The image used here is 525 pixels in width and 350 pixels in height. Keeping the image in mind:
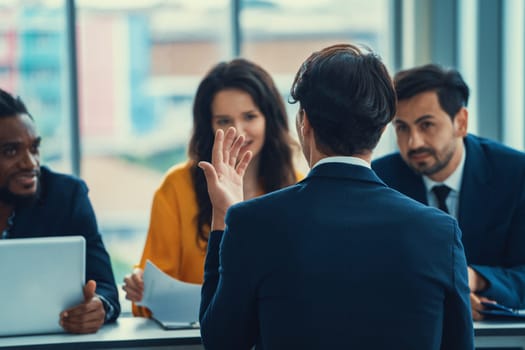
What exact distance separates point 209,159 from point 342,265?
5.06 feet

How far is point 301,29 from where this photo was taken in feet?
14.6

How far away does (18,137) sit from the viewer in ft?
8.87

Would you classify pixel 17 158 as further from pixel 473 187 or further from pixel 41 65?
pixel 41 65

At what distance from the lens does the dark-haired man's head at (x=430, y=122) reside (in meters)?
2.87

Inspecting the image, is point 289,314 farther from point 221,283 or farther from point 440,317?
point 440,317

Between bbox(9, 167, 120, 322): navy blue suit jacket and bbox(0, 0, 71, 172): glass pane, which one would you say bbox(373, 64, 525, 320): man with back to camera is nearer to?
bbox(9, 167, 120, 322): navy blue suit jacket

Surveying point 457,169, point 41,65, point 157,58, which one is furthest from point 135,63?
point 457,169

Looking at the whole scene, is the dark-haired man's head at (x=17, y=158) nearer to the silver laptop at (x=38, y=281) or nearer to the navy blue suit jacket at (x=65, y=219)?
the navy blue suit jacket at (x=65, y=219)

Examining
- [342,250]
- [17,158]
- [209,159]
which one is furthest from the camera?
[209,159]

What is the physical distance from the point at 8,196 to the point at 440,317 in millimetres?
1672

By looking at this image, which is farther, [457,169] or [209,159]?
[209,159]

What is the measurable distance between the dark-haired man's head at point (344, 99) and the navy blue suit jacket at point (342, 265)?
6 cm

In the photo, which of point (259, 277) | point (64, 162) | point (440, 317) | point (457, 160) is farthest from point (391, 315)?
point (64, 162)

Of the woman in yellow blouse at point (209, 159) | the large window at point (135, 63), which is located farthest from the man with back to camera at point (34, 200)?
the large window at point (135, 63)
